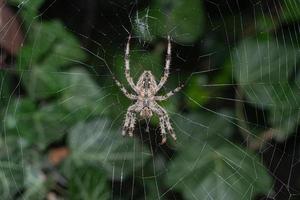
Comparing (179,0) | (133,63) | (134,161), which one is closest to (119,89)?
(133,63)

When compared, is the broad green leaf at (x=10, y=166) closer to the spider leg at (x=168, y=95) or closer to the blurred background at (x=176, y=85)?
the blurred background at (x=176, y=85)

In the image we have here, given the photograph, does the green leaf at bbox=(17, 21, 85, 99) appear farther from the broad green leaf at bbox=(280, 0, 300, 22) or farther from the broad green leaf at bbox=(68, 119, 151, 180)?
the broad green leaf at bbox=(280, 0, 300, 22)

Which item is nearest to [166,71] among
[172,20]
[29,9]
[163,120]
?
[172,20]

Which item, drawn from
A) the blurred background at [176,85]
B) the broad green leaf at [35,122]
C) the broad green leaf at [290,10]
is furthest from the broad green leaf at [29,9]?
the broad green leaf at [290,10]

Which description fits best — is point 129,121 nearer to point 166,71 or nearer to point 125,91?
point 125,91

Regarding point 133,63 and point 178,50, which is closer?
point 178,50

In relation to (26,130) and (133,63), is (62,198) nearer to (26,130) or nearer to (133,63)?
(26,130)
